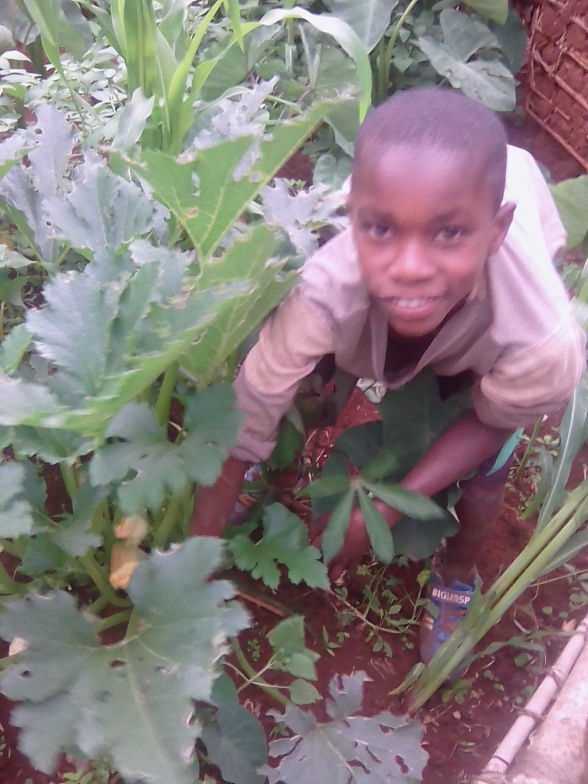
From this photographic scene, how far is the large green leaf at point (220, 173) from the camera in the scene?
21.9 inches

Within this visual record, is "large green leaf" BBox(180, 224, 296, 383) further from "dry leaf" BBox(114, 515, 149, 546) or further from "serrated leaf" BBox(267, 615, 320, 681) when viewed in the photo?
"serrated leaf" BBox(267, 615, 320, 681)

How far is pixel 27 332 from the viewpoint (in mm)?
635

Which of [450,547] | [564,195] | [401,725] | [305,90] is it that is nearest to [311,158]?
[305,90]

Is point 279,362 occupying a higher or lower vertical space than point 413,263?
lower

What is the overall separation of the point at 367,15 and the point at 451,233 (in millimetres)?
1224

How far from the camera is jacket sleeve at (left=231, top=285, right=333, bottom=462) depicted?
731 mm

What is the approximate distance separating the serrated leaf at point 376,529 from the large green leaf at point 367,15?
1.16 m

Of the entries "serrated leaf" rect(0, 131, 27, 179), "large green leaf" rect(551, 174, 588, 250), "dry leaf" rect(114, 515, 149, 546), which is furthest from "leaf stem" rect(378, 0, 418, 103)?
"dry leaf" rect(114, 515, 149, 546)

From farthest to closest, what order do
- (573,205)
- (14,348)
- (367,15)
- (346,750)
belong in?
(367,15)
(573,205)
(346,750)
(14,348)

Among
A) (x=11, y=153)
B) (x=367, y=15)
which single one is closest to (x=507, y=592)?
(x=11, y=153)

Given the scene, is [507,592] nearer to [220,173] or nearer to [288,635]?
[288,635]

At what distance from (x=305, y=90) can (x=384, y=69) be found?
1.16ft

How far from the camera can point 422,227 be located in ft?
1.93

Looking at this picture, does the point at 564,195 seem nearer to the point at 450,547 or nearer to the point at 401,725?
the point at 450,547
